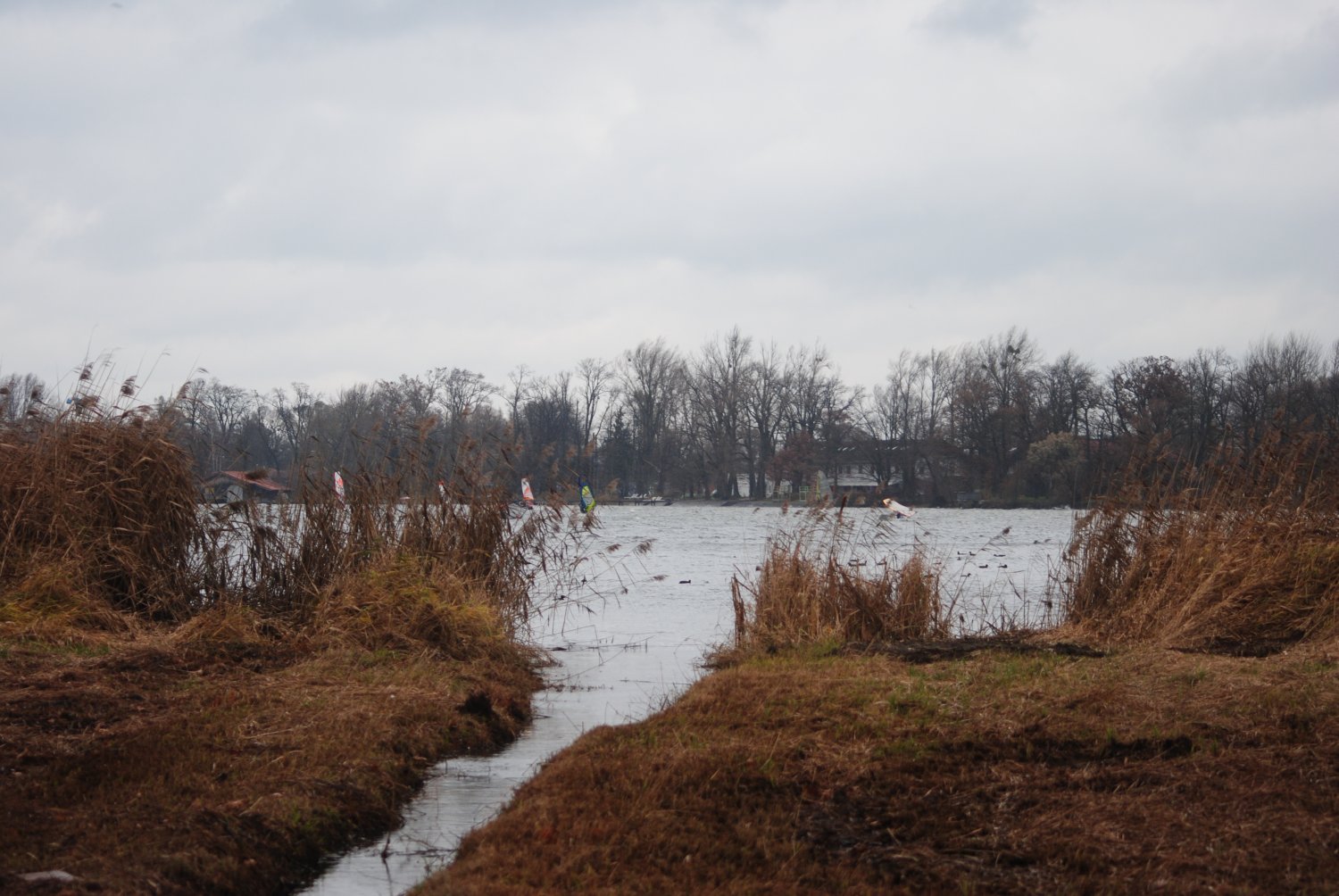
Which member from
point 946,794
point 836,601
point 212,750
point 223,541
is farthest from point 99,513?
point 946,794

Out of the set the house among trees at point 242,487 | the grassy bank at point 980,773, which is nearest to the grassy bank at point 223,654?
the house among trees at point 242,487

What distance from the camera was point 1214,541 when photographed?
11.0 metres

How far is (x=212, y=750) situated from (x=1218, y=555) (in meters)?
8.54

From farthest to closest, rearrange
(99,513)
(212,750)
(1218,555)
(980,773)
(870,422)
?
(870,422), (1218,555), (99,513), (212,750), (980,773)

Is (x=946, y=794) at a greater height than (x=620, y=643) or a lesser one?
greater

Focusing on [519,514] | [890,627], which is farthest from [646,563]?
[890,627]

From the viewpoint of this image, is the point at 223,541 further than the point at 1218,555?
Yes

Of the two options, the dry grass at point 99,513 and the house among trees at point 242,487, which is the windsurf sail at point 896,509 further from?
the dry grass at point 99,513

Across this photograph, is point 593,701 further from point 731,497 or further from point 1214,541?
point 731,497

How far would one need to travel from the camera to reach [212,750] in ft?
20.7

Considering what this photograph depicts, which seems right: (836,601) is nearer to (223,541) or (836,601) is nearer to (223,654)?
(223,654)

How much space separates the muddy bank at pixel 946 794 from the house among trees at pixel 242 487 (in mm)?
5648

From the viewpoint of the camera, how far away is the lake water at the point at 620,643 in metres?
5.67

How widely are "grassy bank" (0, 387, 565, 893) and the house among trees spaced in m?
0.22
